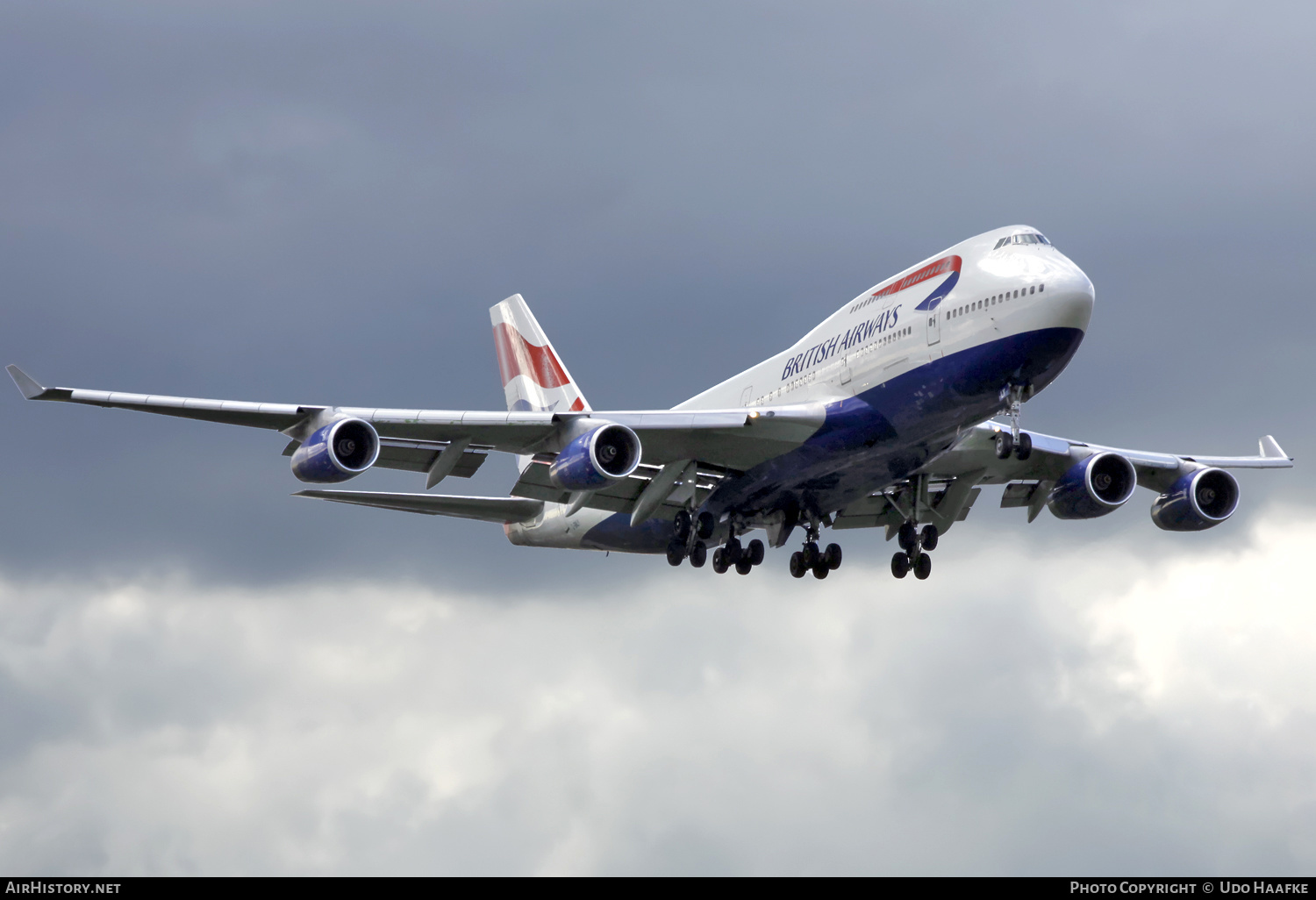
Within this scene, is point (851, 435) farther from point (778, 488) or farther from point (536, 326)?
point (536, 326)

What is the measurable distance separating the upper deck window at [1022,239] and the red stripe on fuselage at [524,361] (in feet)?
76.2

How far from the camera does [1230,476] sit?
4853 centimetres

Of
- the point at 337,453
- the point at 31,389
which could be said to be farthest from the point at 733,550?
the point at 31,389

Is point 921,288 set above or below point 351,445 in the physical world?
above

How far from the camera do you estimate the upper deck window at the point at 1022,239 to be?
38438 millimetres

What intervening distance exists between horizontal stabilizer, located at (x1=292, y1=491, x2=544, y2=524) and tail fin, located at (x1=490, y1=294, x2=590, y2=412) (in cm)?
552

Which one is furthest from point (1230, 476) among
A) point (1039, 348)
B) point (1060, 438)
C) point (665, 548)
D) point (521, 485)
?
point (521, 485)

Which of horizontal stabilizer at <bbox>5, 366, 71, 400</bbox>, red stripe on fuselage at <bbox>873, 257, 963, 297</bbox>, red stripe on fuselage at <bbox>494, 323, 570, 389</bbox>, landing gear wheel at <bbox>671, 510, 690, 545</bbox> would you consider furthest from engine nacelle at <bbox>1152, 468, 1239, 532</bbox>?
horizontal stabilizer at <bbox>5, 366, 71, 400</bbox>

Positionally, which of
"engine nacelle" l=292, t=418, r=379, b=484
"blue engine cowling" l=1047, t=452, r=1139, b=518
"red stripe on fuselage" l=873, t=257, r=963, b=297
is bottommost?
"engine nacelle" l=292, t=418, r=379, b=484

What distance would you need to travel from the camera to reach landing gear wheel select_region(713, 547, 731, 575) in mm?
48281

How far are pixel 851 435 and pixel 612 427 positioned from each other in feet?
22.0

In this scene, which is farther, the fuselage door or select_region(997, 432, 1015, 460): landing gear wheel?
the fuselage door

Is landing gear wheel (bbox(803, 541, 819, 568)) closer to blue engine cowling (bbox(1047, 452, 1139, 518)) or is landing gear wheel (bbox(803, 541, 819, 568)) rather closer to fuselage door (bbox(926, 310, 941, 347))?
blue engine cowling (bbox(1047, 452, 1139, 518))

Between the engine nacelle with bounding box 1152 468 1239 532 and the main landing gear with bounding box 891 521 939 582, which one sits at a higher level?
the engine nacelle with bounding box 1152 468 1239 532
